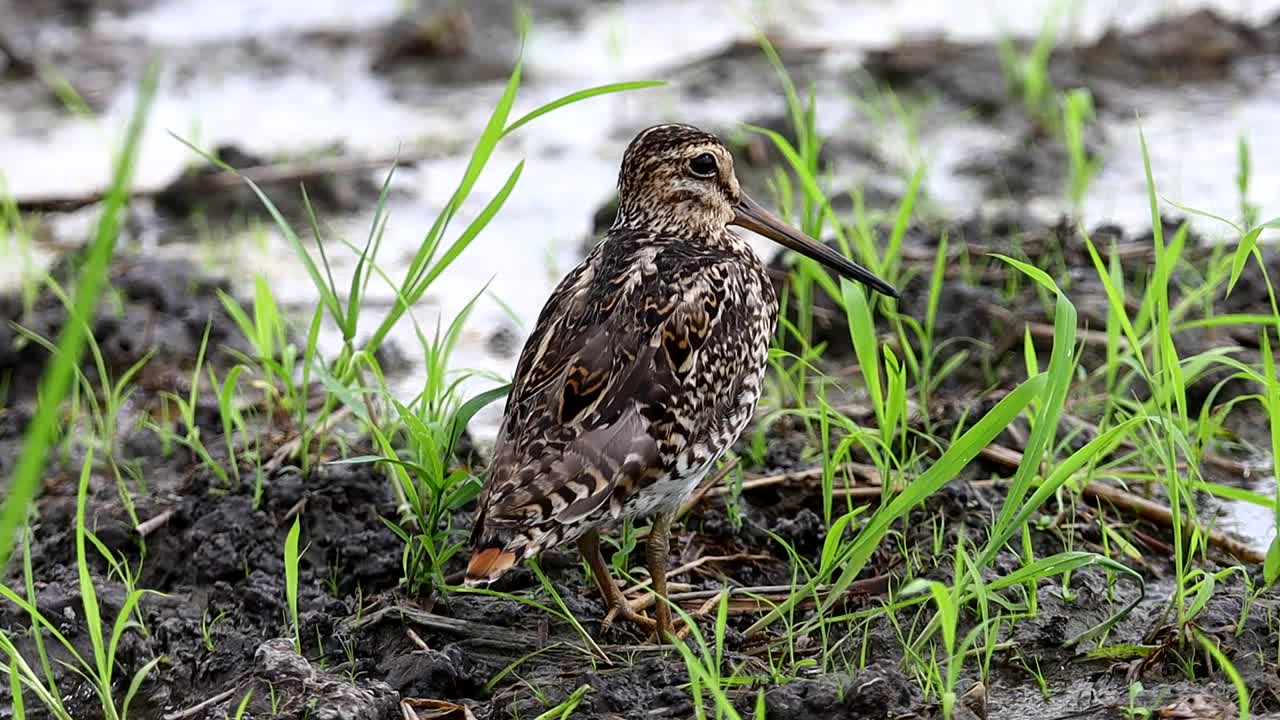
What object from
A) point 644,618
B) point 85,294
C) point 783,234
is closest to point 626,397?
point 644,618

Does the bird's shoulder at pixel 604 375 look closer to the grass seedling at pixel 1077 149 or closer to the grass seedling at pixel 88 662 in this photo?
the grass seedling at pixel 88 662

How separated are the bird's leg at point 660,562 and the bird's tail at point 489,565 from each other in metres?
0.51

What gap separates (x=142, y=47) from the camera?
9.76 m

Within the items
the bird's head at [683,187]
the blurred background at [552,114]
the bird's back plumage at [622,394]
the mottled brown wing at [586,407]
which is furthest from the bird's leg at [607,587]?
the blurred background at [552,114]

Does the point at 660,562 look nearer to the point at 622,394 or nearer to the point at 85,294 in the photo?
the point at 622,394

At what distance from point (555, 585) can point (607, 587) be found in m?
0.23

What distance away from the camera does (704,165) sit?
4.79 meters

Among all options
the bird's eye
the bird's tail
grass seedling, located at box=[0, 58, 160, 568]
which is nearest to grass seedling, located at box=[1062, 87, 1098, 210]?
the bird's eye

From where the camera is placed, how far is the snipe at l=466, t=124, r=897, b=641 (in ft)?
12.9

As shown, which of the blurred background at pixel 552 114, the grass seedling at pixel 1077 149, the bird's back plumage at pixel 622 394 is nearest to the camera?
the bird's back plumage at pixel 622 394

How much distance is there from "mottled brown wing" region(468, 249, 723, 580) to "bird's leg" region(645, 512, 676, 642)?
0.29m

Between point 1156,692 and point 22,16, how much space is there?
8360 millimetres

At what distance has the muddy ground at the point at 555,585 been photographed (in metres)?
3.89

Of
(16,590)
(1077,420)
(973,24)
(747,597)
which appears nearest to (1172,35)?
(973,24)
